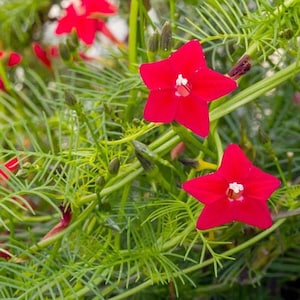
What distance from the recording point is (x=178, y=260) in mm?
725

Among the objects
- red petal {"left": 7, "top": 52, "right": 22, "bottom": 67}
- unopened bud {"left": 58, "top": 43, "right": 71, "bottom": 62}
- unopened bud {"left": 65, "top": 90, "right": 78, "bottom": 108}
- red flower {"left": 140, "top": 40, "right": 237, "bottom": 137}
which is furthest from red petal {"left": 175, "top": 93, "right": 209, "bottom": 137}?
red petal {"left": 7, "top": 52, "right": 22, "bottom": 67}

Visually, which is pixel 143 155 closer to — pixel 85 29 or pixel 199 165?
pixel 199 165

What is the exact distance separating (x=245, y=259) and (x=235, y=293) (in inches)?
3.0

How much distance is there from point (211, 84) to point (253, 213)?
10 centimetres

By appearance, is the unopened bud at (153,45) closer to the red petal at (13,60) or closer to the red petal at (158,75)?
the red petal at (158,75)

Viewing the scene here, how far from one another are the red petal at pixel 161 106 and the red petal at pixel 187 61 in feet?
0.06

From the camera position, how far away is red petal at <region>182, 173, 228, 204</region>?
0.55m

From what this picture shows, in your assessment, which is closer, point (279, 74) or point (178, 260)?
point (279, 74)

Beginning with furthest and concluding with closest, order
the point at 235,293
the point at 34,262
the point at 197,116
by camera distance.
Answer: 1. the point at 235,293
2. the point at 34,262
3. the point at 197,116

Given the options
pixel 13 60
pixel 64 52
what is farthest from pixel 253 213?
pixel 13 60

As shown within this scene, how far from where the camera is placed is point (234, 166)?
56cm

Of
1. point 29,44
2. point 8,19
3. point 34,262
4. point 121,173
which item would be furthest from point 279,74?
point 29,44

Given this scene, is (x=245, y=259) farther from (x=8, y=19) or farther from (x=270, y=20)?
(x=8, y=19)

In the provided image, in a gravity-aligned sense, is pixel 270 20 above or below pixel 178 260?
above
